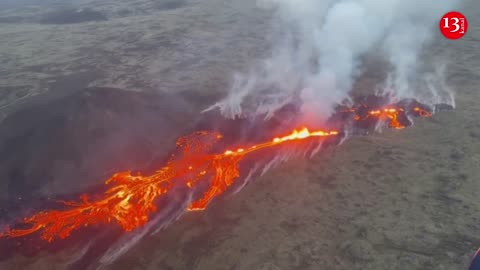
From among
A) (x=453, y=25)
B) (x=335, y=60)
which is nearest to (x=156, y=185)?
(x=335, y=60)

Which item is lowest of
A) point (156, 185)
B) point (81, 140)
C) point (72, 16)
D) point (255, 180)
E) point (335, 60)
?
point (255, 180)

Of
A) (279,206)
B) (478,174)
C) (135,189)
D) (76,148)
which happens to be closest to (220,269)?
(279,206)

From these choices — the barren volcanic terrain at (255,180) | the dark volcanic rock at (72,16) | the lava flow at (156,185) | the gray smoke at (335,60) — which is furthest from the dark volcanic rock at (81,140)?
the dark volcanic rock at (72,16)

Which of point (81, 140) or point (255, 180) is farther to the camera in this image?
point (81, 140)

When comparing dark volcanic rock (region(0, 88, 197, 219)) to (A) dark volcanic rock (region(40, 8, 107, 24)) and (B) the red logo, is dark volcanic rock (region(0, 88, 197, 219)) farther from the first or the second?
(A) dark volcanic rock (region(40, 8, 107, 24))

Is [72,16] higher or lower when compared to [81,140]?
higher

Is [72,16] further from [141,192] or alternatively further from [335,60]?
[141,192]

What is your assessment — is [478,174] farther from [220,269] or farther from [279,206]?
[220,269]

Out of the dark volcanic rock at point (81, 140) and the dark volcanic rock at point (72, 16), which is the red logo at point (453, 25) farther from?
the dark volcanic rock at point (72, 16)
